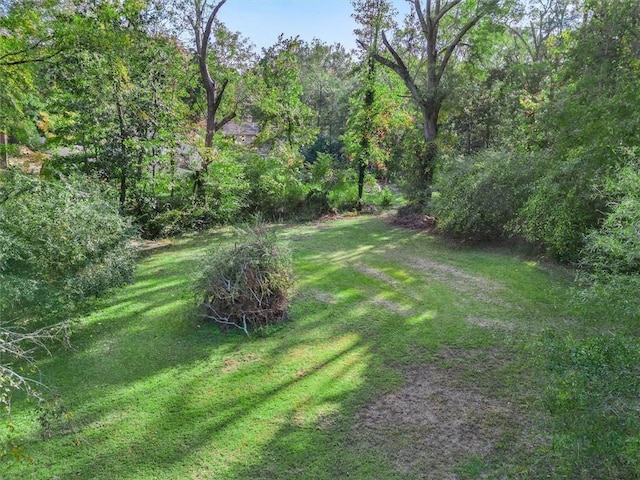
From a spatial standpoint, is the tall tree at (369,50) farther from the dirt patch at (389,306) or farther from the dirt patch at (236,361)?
the dirt patch at (236,361)

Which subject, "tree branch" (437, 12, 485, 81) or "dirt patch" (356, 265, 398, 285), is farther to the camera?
"tree branch" (437, 12, 485, 81)

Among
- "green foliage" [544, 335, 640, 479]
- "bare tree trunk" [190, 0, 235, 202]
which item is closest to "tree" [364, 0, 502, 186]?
"bare tree trunk" [190, 0, 235, 202]

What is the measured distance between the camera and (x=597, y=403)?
6.90 ft

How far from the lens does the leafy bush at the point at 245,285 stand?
466 centimetres

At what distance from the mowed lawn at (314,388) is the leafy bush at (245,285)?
207 mm

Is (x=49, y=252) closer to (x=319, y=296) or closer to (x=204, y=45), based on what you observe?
(x=319, y=296)

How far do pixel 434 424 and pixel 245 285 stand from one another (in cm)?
250

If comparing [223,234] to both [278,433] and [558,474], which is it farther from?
[558,474]


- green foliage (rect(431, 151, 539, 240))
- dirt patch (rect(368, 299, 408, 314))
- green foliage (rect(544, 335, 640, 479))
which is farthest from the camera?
green foliage (rect(431, 151, 539, 240))

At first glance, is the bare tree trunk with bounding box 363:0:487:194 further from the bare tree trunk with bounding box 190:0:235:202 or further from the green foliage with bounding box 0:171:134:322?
the green foliage with bounding box 0:171:134:322

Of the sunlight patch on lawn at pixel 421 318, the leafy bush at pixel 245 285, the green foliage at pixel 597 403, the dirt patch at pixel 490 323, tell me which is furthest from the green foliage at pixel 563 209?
the leafy bush at pixel 245 285

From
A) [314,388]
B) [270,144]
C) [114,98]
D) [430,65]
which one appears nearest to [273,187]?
[270,144]

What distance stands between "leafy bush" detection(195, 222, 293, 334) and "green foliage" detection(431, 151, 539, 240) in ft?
16.3

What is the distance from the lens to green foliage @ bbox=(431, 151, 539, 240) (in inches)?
307
